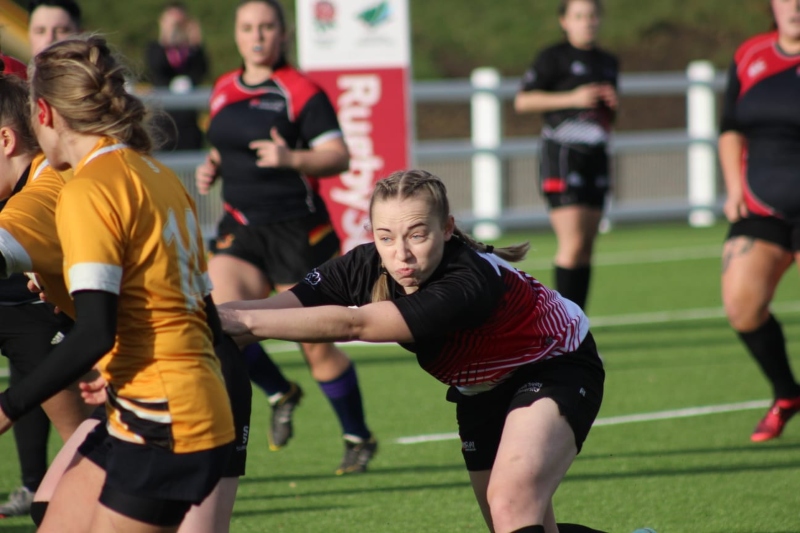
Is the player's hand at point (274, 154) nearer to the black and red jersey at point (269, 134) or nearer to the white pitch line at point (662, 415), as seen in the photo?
the black and red jersey at point (269, 134)

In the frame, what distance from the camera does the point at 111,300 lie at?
111 inches

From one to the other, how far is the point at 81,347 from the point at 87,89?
2.10ft

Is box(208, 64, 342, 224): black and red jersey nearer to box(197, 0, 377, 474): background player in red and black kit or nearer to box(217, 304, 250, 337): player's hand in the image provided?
box(197, 0, 377, 474): background player in red and black kit

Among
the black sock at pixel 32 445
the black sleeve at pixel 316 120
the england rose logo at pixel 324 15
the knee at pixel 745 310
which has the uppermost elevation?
the england rose logo at pixel 324 15

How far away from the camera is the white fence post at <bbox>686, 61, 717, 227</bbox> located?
1734 cm

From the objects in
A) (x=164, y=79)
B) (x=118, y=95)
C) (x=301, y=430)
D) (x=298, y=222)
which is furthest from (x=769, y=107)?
(x=164, y=79)

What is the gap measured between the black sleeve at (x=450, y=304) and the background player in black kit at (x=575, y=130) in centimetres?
482

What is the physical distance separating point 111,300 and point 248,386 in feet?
2.61

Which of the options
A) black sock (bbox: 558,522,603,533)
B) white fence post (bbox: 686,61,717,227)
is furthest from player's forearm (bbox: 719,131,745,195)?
white fence post (bbox: 686,61,717,227)

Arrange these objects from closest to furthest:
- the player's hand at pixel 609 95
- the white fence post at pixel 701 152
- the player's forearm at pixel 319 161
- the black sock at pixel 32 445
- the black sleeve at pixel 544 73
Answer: the black sock at pixel 32 445 → the player's forearm at pixel 319 161 → the player's hand at pixel 609 95 → the black sleeve at pixel 544 73 → the white fence post at pixel 701 152

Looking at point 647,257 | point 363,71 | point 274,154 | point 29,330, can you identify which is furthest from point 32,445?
point 647,257

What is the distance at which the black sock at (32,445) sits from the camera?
5090 mm

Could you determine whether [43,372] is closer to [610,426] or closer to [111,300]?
[111,300]

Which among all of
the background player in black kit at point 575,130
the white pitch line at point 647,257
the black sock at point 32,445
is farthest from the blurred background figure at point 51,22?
the white pitch line at point 647,257
